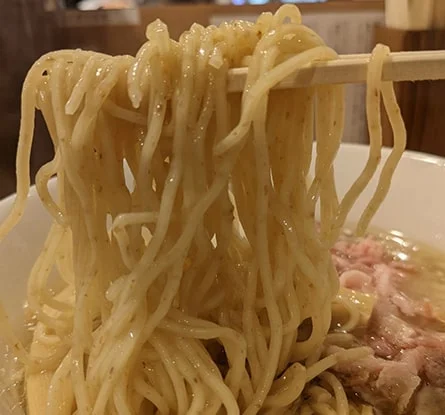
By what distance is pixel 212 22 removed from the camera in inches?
95.8

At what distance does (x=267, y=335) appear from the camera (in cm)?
105

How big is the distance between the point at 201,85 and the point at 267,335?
452mm

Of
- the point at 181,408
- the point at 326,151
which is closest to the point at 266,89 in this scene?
the point at 326,151

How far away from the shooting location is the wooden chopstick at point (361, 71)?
895 millimetres

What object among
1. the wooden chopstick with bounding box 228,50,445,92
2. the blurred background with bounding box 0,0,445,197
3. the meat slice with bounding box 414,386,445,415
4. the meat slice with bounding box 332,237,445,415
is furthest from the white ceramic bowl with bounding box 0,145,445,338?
the wooden chopstick with bounding box 228,50,445,92

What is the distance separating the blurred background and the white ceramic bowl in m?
0.42

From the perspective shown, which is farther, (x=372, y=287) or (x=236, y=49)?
(x=372, y=287)

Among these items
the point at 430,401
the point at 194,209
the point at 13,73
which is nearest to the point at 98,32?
the point at 13,73

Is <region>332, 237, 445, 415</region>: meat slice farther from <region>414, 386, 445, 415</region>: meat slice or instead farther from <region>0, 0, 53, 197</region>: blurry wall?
<region>0, 0, 53, 197</region>: blurry wall

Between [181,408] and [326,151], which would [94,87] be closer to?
[326,151]

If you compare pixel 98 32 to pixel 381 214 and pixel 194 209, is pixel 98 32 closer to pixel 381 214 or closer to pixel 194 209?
pixel 381 214

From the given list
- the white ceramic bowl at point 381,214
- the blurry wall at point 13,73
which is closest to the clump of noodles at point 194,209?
the white ceramic bowl at point 381,214

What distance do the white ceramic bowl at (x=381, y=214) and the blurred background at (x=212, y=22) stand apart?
16.4 inches

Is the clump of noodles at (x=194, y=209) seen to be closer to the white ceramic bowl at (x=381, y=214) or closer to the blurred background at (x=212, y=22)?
the white ceramic bowl at (x=381, y=214)
